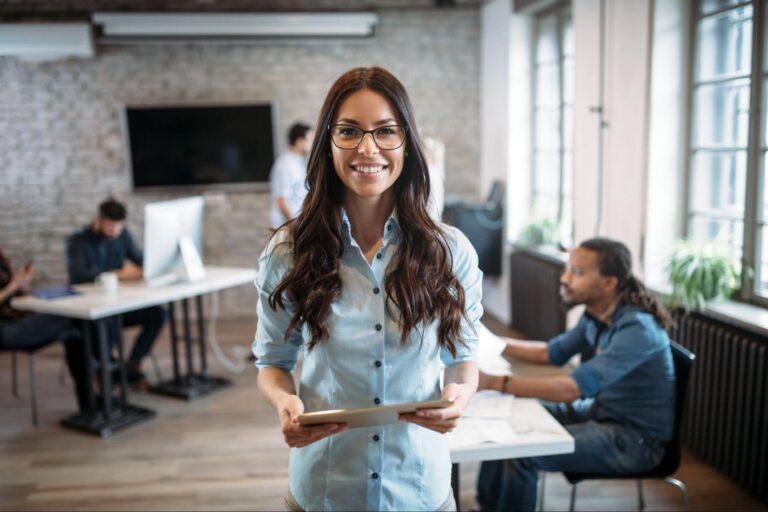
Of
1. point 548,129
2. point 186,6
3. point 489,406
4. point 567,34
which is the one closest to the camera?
point 489,406

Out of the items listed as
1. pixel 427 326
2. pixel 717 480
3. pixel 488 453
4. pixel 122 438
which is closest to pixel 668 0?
pixel 717 480

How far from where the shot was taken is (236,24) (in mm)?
6008

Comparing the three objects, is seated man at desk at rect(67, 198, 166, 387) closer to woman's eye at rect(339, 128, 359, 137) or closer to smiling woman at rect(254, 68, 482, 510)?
smiling woman at rect(254, 68, 482, 510)

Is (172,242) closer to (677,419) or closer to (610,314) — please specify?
(610,314)

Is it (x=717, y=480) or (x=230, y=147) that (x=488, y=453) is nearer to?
(x=717, y=480)

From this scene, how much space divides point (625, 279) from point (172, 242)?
268 centimetres

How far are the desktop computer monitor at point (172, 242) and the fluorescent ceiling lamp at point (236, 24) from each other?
229 centimetres

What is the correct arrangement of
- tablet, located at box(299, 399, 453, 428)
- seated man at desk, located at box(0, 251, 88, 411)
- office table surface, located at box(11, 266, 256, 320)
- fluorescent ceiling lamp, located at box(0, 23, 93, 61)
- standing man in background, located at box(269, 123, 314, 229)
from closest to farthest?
tablet, located at box(299, 399, 453, 428) < office table surface, located at box(11, 266, 256, 320) < seated man at desk, located at box(0, 251, 88, 411) < standing man in background, located at box(269, 123, 314, 229) < fluorescent ceiling lamp, located at box(0, 23, 93, 61)

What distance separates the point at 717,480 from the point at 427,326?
7.70 ft

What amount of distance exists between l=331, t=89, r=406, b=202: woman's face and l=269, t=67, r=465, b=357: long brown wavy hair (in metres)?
0.02

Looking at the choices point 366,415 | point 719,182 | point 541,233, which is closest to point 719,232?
point 719,182

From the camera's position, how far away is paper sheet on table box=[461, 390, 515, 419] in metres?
2.11

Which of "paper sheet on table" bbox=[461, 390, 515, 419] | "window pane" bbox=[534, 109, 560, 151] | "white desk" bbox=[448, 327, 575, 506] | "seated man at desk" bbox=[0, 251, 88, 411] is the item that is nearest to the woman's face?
"white desk" bbox=[448, 327, 575, 506]

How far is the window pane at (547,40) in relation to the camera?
5285mm
